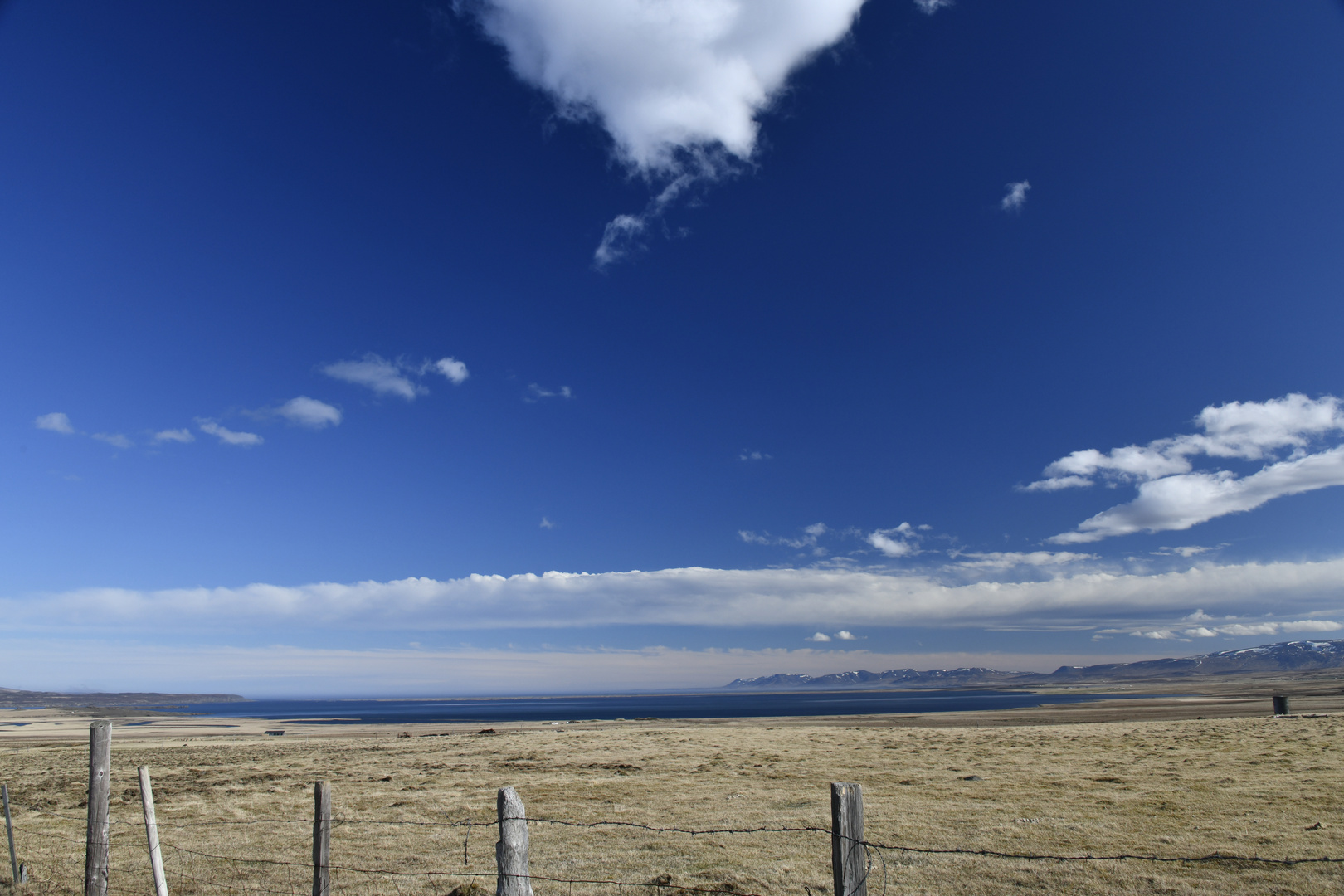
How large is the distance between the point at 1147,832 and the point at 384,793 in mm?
21577

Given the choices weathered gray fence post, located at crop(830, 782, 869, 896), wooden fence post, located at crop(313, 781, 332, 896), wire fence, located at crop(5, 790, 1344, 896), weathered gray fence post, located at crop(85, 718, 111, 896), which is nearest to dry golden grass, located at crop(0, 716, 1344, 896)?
wire fence, located at crop(5, 790, 1344, 896)

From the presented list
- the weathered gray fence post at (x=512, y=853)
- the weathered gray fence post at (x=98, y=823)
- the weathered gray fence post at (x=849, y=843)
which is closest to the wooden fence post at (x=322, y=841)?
the weathered gray fence post at (x=512, y=853)

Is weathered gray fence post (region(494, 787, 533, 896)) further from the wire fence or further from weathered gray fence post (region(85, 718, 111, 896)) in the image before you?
weathered gray fence post (region(85, 718, 111, 896))

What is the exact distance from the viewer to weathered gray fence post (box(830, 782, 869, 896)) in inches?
261

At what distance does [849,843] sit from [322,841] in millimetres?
6456

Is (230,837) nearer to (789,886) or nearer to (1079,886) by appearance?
(789,886)

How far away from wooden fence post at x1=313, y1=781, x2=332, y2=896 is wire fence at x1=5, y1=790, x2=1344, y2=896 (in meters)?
2.79

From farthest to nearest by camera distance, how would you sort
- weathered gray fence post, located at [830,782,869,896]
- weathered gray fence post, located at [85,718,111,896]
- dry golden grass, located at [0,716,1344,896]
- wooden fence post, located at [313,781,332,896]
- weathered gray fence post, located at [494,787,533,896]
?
dry golden grass, located at [0,716,1344,896]
weathered gray fence post, located at [85,718,111,896]
wooden fence post, located at [313,781,332,896]
weathered gray fence post, located at [494,787,533,896]
weathered gray fence post, located at [830,782,869,896]

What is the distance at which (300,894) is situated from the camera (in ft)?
38.2

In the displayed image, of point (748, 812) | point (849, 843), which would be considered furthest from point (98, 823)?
point (748, 812)

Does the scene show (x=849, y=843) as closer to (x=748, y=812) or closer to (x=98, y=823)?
(x=98, y=823)

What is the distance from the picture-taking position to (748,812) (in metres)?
18.8

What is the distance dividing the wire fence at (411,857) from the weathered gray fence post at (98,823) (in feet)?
9.54

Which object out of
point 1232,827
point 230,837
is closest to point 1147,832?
point 1232,827
